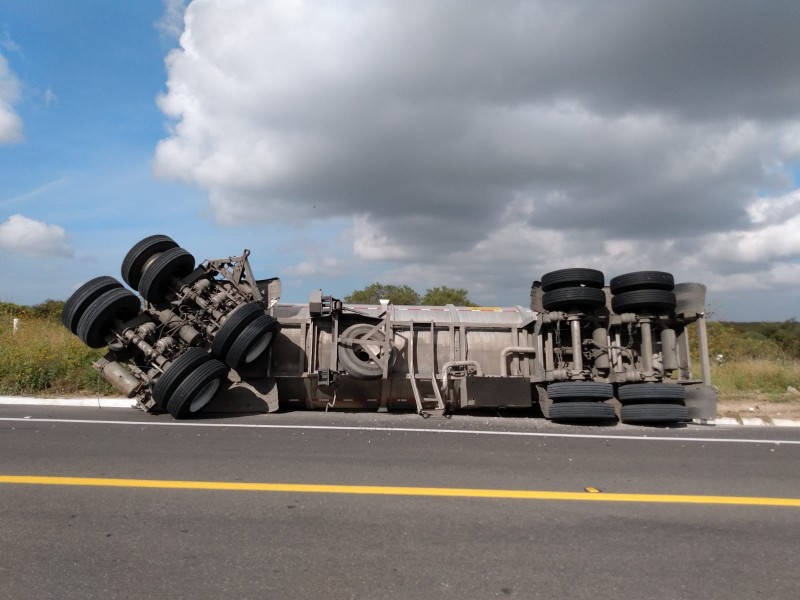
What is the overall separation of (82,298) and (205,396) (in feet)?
8.37

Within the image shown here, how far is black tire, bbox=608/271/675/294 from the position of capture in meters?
8.91

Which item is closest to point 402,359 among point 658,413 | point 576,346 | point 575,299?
point 576,346

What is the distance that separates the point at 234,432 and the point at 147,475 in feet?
7.26

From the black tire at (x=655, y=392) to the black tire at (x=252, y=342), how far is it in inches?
215

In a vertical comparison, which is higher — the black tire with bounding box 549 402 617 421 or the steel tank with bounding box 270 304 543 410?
the steel tank with bounding box 270 304 543 410

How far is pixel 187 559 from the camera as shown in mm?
3447

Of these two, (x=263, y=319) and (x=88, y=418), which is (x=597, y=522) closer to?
(x=263, y=319)

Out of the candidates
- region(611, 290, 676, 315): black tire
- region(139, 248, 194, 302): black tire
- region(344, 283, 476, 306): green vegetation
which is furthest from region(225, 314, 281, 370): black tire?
region(344, 283, 476, 306): green vegetation

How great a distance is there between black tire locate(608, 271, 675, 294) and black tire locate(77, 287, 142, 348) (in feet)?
25.4

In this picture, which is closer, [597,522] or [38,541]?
[38,541]

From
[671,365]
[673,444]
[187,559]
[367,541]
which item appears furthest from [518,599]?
[671,365]

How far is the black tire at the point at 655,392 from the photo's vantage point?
8297 mm

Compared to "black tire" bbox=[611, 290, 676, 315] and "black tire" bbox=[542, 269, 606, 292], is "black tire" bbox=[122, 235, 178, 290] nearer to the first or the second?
"black tire" bbox=[542, 269, 606, 292]

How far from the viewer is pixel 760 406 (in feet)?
33.7
